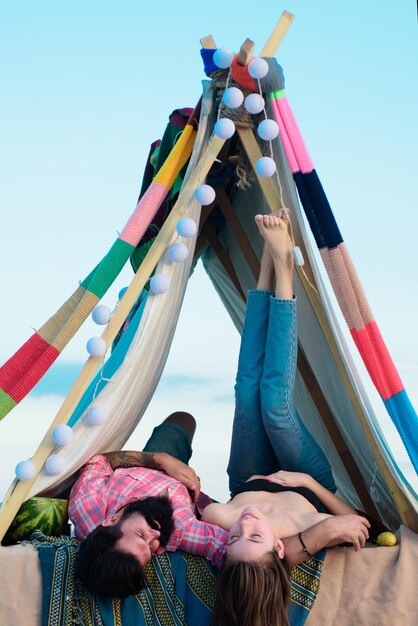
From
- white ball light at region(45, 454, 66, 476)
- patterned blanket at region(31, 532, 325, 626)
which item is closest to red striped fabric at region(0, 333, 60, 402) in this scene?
white ball light at region(45, 454, 66, 476)

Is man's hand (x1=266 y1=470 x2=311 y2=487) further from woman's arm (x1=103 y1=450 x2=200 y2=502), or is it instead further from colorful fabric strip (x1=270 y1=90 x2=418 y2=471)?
colorful fabric strip (x1=270 y1=90 x2=418 y2=471)

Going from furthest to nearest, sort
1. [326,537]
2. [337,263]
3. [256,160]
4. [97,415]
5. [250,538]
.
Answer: [256,160], [337,263], [97,415], [326,537], [250,538]

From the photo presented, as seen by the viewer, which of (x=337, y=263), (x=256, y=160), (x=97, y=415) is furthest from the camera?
(x=256, y=160)

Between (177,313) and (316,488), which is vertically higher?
(177,313)

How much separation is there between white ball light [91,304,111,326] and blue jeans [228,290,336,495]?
0.54 meters

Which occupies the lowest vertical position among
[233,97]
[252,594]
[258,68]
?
[252,594]

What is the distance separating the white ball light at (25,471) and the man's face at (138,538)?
0.46m

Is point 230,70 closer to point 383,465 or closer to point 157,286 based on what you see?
point 157,286

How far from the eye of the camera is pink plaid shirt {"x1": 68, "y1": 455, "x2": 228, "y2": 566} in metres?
3.03

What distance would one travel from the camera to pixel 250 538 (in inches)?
112

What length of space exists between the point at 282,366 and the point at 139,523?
838 mm

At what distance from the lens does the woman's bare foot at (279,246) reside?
342 centimetres

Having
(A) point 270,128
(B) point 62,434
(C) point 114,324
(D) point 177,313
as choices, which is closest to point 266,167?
(A) point 270,128

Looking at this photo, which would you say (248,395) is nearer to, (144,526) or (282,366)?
(282,366)
